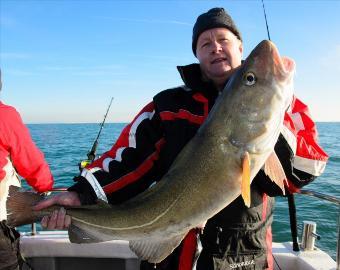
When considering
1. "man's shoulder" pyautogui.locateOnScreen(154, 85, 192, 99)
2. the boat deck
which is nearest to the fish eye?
"man's shoulder" pyautogui.locateOnScreen(154, 85, 192, 99)

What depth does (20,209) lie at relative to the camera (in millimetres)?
2953

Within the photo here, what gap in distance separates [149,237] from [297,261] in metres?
2.41

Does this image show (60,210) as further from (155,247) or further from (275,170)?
(275,170)

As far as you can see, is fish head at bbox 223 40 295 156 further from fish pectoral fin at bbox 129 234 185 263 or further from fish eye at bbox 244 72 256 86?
fish pectoral fin at bbox 129 234 185 263

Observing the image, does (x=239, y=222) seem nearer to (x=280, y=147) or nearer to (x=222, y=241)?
(x=222, y=241)

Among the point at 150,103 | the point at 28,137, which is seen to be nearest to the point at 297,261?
the point at 150,103

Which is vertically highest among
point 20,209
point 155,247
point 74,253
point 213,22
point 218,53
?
point 213,22

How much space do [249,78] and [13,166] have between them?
327 cm

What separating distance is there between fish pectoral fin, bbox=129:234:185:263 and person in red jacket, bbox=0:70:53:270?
82.9 inches

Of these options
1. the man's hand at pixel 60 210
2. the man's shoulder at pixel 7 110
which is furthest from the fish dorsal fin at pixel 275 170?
the man's shoulder at pixel 7 110

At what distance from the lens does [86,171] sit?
10.1 feet

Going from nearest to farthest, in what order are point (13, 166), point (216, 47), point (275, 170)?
point (275, 170) < point (216, 47) < point (13, 166)

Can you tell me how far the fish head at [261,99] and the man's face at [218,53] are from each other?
50 centimetres

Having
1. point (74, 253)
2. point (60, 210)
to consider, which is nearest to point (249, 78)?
point (60, 210)
